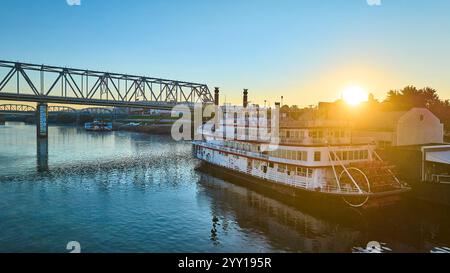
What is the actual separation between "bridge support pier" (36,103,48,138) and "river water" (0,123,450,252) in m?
76.1

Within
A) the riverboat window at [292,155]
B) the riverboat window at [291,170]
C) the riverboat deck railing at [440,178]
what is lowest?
the riverboat deck railing at [440,178]

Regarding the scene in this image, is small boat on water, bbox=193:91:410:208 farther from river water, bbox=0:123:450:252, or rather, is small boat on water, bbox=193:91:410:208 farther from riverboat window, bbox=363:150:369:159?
river water, bbox=0:123:450:252

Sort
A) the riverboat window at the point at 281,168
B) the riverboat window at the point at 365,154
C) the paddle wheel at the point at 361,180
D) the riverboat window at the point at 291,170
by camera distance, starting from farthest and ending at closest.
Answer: the riverboat window at the point at 281,168, the riverboat window at the point at 365,154, the riverboat window at the point at 291,170, the paddle wheel at the point at 361,180

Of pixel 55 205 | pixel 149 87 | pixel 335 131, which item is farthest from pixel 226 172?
pixel 149 87

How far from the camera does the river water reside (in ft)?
86.6

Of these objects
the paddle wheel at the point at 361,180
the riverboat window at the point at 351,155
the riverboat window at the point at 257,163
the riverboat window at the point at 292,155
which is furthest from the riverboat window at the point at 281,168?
the riverboat window at the point at 351,155

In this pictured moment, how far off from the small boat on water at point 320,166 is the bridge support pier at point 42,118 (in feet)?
317

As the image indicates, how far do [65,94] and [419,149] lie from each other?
101255mm

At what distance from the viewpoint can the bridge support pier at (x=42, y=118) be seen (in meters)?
118

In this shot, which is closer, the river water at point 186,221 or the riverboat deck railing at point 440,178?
the river water at point 186,221

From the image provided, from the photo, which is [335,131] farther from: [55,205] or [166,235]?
[55,205]

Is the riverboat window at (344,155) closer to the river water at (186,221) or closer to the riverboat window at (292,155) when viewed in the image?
the riverboat window at (292,155)
